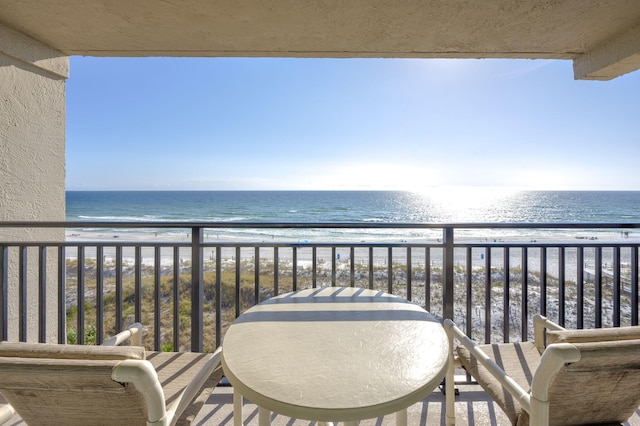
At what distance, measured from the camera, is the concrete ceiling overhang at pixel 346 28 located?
1.62 meters

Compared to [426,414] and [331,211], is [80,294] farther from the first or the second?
[331,211]

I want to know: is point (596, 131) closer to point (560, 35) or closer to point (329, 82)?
point (329, 82)

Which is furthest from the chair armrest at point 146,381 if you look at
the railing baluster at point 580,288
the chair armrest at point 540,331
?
the railing baluster at point 580,288

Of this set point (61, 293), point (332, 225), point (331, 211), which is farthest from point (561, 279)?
point (331, 211)

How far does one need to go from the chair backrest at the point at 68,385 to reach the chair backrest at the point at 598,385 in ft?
3.60

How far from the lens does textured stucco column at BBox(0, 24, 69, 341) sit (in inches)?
76.6

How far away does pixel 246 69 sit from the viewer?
455 inches

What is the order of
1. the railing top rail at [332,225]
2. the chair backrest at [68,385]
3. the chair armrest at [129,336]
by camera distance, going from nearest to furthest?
the chair backrest at [68,385] → the chair armrest at [129,336] → the railing top rail at [332,225]

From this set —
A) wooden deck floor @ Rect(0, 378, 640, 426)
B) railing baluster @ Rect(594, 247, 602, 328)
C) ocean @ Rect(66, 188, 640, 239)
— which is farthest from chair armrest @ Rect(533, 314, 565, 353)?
ocean @ Rect(66, 188, 640, 239)

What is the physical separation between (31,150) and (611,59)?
3.90 m

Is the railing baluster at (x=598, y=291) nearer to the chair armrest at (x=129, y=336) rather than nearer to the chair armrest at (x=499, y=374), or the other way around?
the chair armrest at (x=499, y=374)

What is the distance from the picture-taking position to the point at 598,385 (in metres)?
0.83

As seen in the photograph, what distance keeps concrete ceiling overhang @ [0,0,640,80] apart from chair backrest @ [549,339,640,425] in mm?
1685

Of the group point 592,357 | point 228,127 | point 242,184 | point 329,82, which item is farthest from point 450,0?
point 242,184
